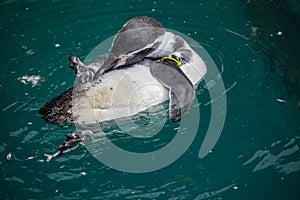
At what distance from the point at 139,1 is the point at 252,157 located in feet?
10.1

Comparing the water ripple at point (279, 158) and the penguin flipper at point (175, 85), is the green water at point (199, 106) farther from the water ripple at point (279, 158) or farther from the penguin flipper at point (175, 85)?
the penguin flipper at point (175, 85)

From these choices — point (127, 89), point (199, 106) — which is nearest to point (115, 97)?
point (127, 89)

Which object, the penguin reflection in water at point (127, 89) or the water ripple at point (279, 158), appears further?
the penguin reflection in water at point (127, 89)

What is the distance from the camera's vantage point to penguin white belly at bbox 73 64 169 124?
2.76 metres

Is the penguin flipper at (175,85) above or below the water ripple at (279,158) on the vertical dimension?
above

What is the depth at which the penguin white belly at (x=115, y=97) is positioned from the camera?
2.76 m

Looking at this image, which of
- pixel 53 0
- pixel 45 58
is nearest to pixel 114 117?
pixel 45 58

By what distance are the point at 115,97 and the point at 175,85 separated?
19.6 inches

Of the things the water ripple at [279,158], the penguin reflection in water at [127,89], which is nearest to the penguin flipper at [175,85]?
the penguin reflection in water at [127,89]

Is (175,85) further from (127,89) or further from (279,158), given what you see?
(279,158)

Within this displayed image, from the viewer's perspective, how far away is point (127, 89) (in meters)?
2.78

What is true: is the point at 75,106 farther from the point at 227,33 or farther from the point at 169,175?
the point at 227,33

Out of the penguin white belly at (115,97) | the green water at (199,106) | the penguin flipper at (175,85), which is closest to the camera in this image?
the green water at (199,106)

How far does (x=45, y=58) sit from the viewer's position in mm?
3797
